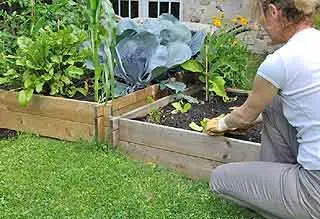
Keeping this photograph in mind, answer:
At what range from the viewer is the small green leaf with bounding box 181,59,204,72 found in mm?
4090

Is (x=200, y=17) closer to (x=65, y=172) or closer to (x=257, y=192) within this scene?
(x=65, y=172)

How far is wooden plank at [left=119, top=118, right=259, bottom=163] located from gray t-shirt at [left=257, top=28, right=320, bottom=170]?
0.62m

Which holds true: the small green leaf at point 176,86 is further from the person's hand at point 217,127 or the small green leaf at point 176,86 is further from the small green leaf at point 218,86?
the person's hand at point 217,127

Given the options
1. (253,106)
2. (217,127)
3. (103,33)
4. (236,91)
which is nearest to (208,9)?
(236,91)

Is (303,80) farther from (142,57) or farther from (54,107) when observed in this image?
(54,107)

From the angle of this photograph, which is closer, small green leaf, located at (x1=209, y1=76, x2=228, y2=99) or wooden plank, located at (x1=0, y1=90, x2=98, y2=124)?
wooden plank, located at (x1=0, y1=90, x2=98, y2=124)

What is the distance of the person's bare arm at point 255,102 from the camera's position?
7.86ft

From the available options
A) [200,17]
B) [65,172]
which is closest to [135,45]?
[65,172]

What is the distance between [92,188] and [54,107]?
0.98 metres

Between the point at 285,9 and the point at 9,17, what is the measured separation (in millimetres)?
3300

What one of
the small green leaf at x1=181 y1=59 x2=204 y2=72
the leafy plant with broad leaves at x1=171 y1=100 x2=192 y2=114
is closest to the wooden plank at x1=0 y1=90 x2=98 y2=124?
the leafy plant with broad leaves at x1=171 y1=100 x2=192 y2=114

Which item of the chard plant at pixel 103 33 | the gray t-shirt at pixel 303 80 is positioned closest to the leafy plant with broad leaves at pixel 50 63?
the chard plant at pixel 103 33

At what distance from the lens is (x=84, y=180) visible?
3166mm

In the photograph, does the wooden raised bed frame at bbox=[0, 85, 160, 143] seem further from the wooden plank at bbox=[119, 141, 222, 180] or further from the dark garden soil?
the wooden plank at bbox=[119, 141, 222, 180]
